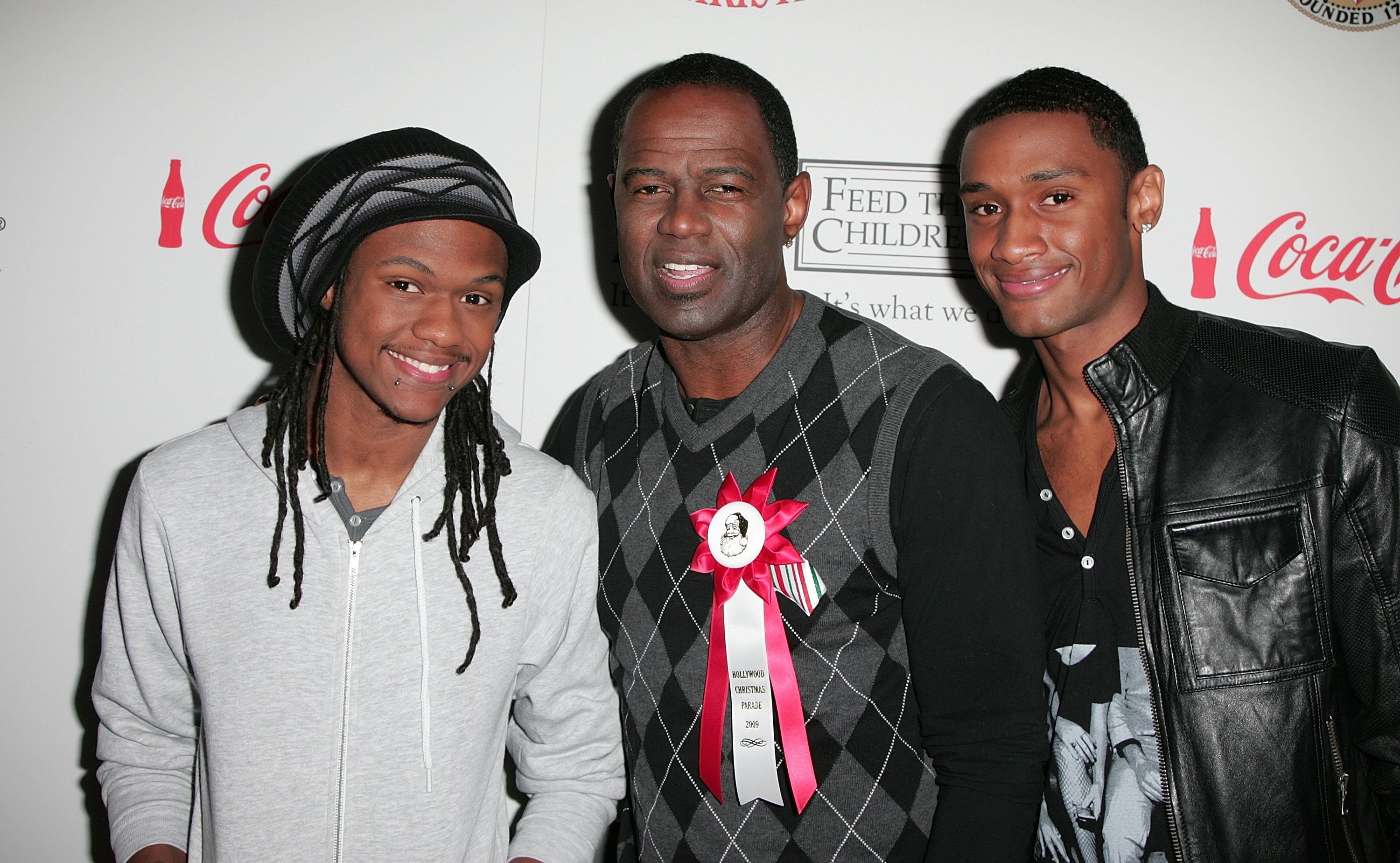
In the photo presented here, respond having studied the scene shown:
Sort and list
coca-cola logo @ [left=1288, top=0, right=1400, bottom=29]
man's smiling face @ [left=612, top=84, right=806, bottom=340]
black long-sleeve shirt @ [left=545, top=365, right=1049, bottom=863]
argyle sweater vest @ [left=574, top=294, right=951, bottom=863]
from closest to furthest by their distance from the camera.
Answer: black long-sleeve shirt @ [left=545, top=365, right=1049, bottom=863] → argyle sweater vest @ [left=574, top=294, right=951, bottom=863] → man's smiling face @ [left=612, top=84, right=806, bottom=340] → coca-cola logo @ [left=1288, top=0, right=1400, bottom=29]

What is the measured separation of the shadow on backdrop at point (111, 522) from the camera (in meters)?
2.22

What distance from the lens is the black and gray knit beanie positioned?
1.35 m

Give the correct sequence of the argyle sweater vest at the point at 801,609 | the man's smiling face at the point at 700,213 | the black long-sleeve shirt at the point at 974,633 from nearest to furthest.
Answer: the black long-sleeve shirt at the point at 974,633
the argyle sweater vest at the point at 801,609
the man's smiling face at the point at 700,213

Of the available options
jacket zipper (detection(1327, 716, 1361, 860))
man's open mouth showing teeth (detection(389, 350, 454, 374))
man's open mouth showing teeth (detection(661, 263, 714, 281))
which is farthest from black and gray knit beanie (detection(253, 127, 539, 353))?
jacket zipper (detection(1327, 716, 1361, 860))

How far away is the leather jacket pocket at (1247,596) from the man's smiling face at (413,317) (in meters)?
1.16

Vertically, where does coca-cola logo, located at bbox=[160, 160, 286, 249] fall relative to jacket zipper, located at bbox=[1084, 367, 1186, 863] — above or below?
above

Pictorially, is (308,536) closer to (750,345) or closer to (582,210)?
(750,345)

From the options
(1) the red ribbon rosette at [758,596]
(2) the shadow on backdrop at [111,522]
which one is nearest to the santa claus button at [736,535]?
(1) the red ribbon rosette at [758,596]

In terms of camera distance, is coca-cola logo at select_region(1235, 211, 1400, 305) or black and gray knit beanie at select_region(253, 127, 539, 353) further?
coca-cola logo at select_region(1235, 211, 1400, 305)

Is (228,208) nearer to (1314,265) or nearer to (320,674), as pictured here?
(320,674)

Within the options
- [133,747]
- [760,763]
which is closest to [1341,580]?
[760,763]

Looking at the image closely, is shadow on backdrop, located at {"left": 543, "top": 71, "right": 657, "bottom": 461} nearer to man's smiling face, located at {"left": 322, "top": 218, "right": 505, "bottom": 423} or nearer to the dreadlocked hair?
the dreadlocked hair

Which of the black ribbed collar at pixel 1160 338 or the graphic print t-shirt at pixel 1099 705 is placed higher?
the black ribbed collar at pixel 1160 338

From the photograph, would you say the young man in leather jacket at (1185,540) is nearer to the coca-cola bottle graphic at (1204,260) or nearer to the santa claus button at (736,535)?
the santa claus button at (736,535)
